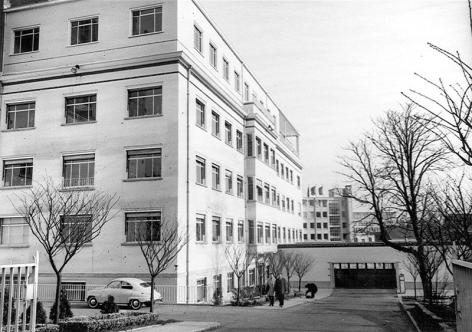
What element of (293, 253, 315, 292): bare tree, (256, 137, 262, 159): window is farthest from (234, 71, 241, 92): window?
(293, 253, 315, 292): bare tree

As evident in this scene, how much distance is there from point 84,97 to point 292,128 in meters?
42.8

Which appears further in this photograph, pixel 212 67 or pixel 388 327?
pixel 212 67

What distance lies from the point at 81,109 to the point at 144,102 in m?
4.29

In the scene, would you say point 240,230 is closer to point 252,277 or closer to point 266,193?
point 252,277

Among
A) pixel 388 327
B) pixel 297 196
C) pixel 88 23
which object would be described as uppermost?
pixel 88 23

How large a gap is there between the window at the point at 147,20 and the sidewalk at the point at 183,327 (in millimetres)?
19278

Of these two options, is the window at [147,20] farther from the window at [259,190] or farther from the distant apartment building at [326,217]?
the distant apartment building at [326,217]

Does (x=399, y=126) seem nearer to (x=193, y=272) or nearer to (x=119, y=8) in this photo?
(x=193, y=272)

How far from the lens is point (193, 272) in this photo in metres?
28.6

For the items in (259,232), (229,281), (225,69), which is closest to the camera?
(229,281)

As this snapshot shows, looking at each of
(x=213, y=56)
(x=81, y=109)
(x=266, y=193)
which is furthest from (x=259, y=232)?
(x=81, y=109)

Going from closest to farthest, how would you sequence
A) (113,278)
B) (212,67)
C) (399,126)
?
(113,278) < (399,126) < (212,67)

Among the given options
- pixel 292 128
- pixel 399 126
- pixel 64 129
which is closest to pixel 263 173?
pixel 399 126

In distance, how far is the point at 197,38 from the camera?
32812 millimetres
